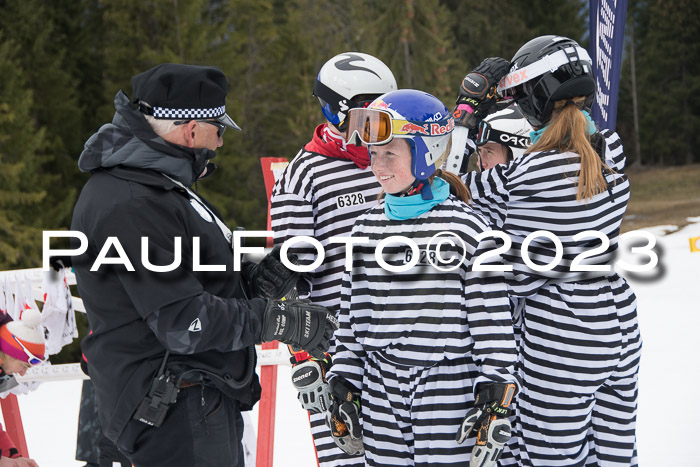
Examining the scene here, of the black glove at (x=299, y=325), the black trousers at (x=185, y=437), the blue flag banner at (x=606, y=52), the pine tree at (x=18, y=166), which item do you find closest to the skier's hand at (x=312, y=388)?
the black glove at (x=299, y=325)

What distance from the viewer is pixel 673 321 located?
834cm

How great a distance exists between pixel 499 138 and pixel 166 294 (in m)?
1.86

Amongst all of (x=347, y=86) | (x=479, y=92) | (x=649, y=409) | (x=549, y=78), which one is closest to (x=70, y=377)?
(x=347, y=86)

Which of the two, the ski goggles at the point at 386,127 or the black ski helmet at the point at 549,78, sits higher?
the black ski helmet at the point at 549,78

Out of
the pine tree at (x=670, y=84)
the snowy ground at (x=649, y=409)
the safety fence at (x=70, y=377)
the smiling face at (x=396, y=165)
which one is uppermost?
the pine tree at (x=670, y=84)

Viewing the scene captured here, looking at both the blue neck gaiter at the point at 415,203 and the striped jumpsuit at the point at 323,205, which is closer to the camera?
the blue neck gaiter at the point at 415,203

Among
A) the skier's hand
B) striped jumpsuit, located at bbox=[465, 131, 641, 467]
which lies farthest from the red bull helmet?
the skier's hand

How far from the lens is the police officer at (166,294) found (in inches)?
81.7

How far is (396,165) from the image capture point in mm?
2314

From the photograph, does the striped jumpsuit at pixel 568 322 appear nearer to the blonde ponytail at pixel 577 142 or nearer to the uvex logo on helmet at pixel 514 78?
the blonde ponytail at pixel 577 142

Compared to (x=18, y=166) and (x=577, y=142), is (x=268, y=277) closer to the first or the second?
(x=577, y=142)

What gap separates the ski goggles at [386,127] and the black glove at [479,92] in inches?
25.1

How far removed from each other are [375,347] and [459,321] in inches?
11.0

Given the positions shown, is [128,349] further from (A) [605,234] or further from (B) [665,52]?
(B) [665,52]
